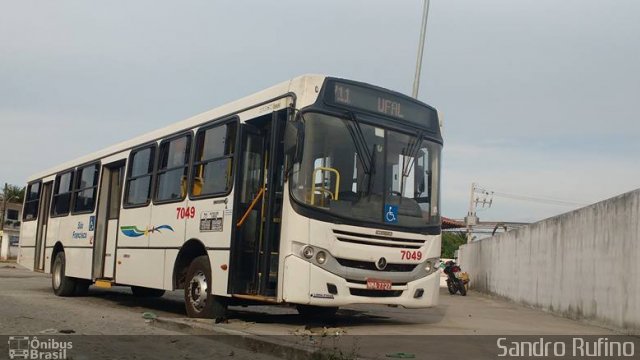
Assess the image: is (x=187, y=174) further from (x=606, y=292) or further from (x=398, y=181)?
(x=606, y=292)

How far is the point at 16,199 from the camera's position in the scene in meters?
77.4

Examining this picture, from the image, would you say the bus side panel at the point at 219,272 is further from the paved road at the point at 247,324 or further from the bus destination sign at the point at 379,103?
the bus destination sign at the point at 379,103

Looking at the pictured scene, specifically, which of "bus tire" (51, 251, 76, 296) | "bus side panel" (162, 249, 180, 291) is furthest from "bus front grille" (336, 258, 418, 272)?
"bus tire" (51, 251, 76, 296)

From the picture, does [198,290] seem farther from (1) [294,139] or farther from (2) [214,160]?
(1) [294,139]

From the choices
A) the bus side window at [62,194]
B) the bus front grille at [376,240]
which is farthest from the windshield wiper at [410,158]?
the bus side window at [62,194]

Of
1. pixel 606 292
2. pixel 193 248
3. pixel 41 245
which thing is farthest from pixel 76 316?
pixel 606 292

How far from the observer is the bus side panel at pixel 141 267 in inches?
440

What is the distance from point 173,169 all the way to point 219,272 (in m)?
2.68

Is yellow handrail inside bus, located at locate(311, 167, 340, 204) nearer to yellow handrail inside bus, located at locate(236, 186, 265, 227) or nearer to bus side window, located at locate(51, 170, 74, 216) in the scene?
yellow handrail inside bus, located at locate(236, 186, 265, 227)

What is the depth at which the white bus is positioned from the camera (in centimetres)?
848

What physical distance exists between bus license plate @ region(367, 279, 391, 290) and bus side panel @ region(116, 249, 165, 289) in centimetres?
397

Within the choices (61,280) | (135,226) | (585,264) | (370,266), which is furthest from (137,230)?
(585,264)

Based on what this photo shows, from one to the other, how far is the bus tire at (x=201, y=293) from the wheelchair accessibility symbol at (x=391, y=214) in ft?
9.06

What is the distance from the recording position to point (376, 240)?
28.9ft
